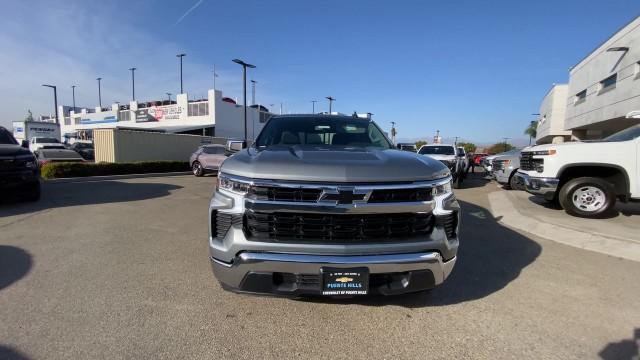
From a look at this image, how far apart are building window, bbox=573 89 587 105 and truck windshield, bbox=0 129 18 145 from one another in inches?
1330

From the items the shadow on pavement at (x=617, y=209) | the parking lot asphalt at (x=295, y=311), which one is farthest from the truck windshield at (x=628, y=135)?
the parking lot asphalt at (x=295, y=311)

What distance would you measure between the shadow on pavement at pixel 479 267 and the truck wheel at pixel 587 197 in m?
1.47

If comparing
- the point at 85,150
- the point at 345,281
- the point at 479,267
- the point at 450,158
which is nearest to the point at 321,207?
the point at 345,281

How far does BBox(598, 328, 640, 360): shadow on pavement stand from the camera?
247cm

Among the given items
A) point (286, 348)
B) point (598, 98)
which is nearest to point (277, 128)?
point (286, 348)

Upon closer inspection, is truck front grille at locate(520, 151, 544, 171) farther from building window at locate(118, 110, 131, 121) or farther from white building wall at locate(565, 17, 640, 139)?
building window at locate(118, 110, 131, 121)

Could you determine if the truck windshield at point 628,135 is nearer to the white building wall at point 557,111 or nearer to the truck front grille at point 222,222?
the truck front grille at point 222,222

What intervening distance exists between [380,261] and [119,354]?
1.92 m

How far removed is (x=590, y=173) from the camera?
6773 mm

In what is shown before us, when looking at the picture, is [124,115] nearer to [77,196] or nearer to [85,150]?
[85,150]

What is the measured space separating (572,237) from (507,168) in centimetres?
701

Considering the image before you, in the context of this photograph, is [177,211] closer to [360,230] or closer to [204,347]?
[204,347]

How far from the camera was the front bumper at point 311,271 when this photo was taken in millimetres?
2441

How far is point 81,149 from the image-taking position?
31.2 meters
